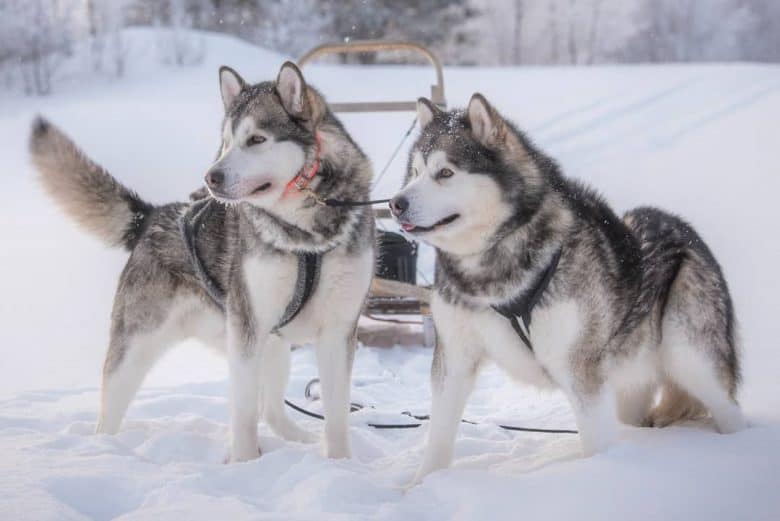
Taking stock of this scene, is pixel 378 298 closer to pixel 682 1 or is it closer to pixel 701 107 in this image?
pixel 701 107

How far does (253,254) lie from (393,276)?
2386 millimetres

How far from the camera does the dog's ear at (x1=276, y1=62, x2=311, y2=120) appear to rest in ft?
8.12

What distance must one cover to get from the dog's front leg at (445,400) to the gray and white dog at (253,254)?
1.40ft

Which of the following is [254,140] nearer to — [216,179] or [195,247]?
[216,179]

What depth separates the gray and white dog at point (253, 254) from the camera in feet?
8.03

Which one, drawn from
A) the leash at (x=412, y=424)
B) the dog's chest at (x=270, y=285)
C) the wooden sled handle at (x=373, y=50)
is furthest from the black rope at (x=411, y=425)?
the wooden sled handle at (x=373, y=50)

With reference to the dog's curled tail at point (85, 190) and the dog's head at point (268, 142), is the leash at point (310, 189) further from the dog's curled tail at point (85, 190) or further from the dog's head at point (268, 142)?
the dog's curled tail at point (85, 190)

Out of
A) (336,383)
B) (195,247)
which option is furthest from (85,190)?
(336,383)

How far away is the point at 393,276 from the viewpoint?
15.9ft

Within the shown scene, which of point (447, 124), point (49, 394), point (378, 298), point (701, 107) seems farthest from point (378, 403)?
point (701, 107)

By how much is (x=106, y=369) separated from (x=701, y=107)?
1210cm

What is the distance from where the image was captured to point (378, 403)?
3.78 metres

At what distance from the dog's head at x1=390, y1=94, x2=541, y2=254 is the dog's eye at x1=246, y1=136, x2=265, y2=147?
21.6 inches

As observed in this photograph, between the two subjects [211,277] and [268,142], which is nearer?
[268,142]
